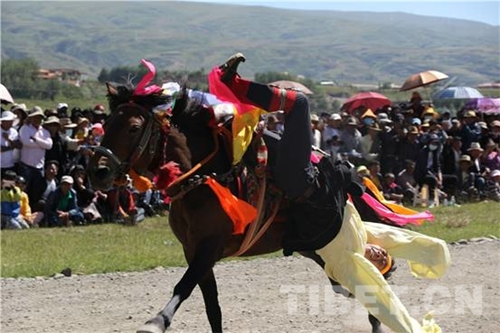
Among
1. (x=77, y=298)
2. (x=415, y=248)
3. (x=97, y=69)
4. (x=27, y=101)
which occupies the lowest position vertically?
(x=97, y=69)

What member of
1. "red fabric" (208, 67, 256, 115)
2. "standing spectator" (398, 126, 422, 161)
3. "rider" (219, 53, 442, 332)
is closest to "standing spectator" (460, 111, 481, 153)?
"standing spectator" (398, 126, 422, 161)

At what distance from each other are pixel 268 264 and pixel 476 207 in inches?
→ 276

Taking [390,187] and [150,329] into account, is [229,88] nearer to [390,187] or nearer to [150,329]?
[150,329]

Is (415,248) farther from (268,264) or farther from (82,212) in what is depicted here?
(82,212)

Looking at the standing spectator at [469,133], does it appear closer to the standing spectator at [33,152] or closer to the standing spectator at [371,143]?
the standing spectator at [371,143]

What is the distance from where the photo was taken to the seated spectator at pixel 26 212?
Result: 12484mm

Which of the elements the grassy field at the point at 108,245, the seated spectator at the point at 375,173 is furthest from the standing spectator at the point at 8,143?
the seated spectator at the point at 375,173

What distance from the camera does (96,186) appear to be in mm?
5438

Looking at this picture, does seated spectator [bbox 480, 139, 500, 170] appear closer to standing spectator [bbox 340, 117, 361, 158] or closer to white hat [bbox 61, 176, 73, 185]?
standing spectator [bbox 340, 117, 361, 158]

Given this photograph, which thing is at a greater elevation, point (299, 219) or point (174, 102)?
point (174, 102)

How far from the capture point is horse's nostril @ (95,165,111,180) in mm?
5348

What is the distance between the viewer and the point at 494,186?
55.4 ft

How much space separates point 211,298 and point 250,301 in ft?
6.43

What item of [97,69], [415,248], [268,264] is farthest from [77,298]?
[97,69]
